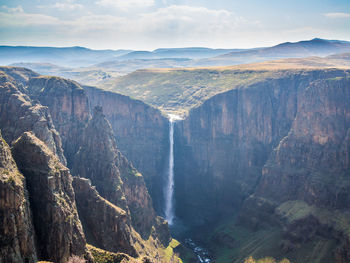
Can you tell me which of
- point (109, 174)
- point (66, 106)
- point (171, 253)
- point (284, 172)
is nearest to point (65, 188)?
point (109, 174)

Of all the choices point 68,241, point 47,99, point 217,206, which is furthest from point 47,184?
point 217,206

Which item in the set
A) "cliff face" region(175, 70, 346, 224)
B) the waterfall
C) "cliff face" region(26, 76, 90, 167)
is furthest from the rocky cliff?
"cliff face" region(26, 76, 90, 167)

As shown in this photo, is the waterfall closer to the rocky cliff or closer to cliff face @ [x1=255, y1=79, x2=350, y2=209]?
the rocky cliff

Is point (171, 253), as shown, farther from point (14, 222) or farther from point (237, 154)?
point (14, 222)

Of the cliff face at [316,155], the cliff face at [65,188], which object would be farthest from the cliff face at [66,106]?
the cliff face at [316,155]

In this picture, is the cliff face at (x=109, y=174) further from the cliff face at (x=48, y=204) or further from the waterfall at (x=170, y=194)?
the cliff face at (x=48, y=204)

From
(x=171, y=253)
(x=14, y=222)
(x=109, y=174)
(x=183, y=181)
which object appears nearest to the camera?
(x=14, y=222)
